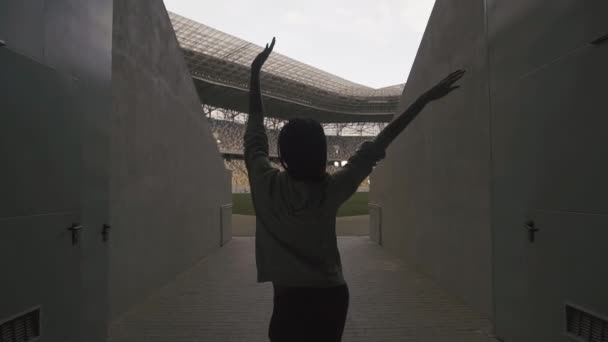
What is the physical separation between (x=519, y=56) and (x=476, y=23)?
182 cm

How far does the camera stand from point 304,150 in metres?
1.23

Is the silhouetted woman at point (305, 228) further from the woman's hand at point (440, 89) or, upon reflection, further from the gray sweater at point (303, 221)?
the woman's hand at point (440, 89)

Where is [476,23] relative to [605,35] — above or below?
above

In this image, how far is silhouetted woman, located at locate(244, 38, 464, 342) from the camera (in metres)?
1.21

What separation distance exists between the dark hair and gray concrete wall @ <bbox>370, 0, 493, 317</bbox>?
11.8 feet

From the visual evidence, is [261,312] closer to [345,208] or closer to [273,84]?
[345,208]

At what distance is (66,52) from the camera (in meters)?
2.66

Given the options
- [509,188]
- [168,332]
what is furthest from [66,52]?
[509,188]

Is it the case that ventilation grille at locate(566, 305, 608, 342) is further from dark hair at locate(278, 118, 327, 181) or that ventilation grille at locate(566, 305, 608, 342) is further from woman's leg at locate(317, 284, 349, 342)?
dark hair at locate(278, 118, 327, 181)

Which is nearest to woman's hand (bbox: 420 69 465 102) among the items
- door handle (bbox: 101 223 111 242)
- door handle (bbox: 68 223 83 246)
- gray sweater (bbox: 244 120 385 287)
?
gray sweater (bbox: 244 120 385 287)

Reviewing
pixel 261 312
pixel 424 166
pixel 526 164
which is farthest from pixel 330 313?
pixel 424 166

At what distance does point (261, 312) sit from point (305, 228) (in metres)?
3.65

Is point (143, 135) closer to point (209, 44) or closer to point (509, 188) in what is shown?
point (509, 188)

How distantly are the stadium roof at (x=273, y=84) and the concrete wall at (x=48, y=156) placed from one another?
116ft
